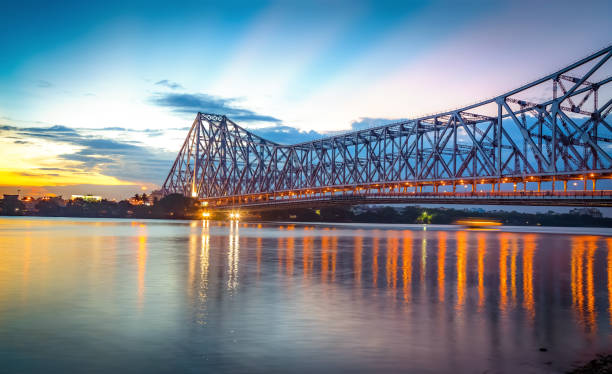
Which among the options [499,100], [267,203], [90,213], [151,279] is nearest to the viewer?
[151,279]

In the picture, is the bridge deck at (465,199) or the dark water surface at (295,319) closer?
the dark water surface at (295,319)

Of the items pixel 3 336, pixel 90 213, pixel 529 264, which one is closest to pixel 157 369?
pixel 3 336

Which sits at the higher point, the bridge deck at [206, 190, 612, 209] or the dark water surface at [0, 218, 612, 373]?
the bridge deck at [206, 190, 612, 209]

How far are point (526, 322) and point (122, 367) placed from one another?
8.19 metres

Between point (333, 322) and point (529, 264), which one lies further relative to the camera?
point (529, 264)

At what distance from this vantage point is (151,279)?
17.6 metres

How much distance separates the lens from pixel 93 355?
830cm

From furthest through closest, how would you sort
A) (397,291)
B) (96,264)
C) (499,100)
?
1. (499,100)
2. (96,264)
3. (397,291)

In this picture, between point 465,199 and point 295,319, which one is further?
point 465,199

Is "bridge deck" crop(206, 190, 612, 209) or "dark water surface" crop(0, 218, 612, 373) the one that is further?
"bridge deck" crop(206, 190, 612, 209)

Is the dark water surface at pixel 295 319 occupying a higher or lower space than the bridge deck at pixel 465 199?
lower

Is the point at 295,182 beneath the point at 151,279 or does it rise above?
above

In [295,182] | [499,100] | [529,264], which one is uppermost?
[499,100]

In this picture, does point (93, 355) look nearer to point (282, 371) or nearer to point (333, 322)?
point (282, 371)
